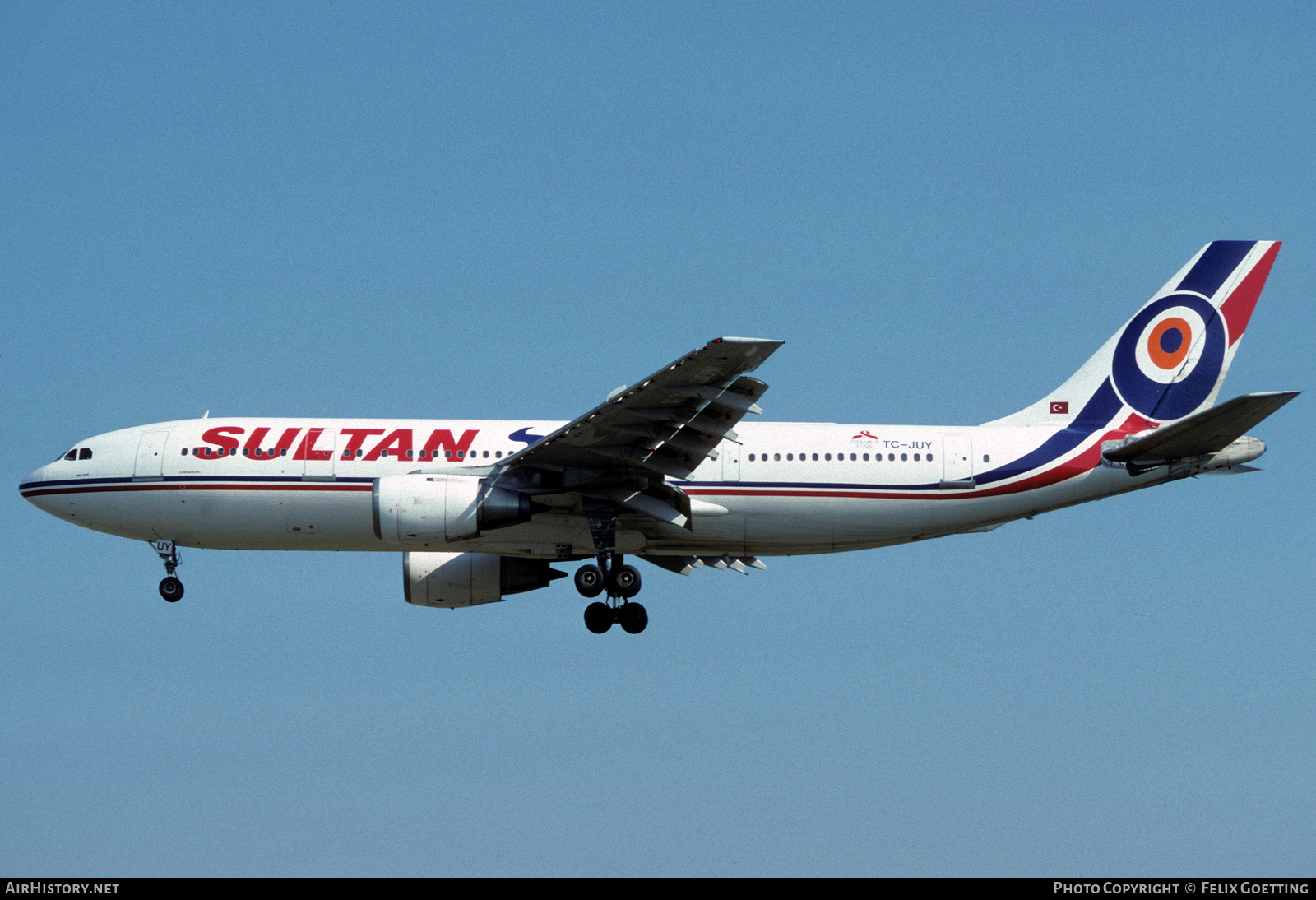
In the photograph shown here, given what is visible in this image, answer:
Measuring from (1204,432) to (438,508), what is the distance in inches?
638

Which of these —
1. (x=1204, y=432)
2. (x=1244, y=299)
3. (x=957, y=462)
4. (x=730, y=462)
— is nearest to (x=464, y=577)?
(x=730, y=462)

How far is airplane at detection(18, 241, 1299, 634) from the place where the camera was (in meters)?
33.6

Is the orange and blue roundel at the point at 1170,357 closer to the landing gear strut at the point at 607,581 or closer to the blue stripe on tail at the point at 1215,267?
the blue stripe on tail at the point at 1215,267

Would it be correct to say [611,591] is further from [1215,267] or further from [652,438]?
[1215,267]

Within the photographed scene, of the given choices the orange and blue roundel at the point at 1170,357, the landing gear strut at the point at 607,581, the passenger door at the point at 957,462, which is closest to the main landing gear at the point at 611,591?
the landing gear strut at the point at 607,581

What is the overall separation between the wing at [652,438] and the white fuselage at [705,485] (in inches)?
30.1

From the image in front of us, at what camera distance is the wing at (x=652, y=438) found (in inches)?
1185

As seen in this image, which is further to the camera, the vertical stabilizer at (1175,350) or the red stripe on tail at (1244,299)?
the red stripe on tail at (1244,299)

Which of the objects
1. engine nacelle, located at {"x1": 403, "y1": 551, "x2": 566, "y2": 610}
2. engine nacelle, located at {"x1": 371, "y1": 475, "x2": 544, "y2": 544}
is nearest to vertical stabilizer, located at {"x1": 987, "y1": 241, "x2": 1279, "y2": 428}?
engine nacelle, located at {"x1": 371, "y1": 475, "x2": 544, "y2": 544}

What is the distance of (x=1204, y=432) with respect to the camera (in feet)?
109

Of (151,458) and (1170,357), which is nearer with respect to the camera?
(151,458)

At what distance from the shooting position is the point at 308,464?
35250 mm

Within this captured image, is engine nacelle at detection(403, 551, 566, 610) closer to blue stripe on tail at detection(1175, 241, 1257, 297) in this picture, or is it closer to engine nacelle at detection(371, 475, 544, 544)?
engine nacelle at detection(371, 475, 544, 544)
